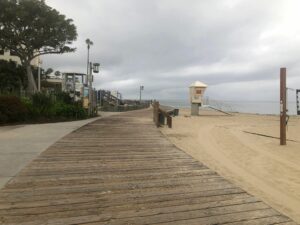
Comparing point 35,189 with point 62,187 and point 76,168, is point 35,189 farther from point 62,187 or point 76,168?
point 76,168

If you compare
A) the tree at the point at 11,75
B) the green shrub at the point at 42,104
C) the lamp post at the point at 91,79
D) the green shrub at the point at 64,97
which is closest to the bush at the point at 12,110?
the green shrub at the point at 42,104

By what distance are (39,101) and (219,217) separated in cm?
1645

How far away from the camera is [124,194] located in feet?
17.9

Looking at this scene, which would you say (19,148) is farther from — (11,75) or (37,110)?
(11,75)

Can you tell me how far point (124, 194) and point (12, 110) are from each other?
13.0 m

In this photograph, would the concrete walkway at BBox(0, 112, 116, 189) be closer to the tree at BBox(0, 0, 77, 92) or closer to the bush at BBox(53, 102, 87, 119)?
the bush at BBox(53, 102, 87, 119)

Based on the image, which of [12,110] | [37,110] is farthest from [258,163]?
[37,110]

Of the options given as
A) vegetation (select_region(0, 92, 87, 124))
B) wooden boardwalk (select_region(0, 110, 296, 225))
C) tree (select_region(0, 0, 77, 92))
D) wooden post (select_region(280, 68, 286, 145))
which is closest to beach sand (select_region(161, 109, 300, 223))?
wooden post (select_region(280, 68, 286, 145))

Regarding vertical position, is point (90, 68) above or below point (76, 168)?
above

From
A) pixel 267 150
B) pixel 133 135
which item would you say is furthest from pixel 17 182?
pixel 267 150

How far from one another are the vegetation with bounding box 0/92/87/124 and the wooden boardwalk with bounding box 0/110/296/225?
918 centimetres

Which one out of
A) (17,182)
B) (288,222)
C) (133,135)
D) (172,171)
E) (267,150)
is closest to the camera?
(288,222)

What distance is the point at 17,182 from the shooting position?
595cm

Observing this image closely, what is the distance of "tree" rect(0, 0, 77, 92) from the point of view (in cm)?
3459
